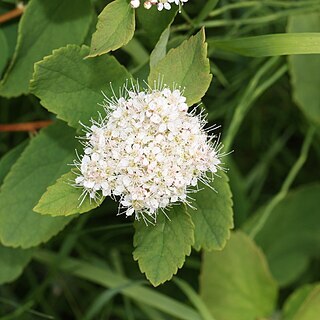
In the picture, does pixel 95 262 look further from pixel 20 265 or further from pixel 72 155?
pixel 72 155

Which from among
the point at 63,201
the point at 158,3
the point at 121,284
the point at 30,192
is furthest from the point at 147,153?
the point at 121,284

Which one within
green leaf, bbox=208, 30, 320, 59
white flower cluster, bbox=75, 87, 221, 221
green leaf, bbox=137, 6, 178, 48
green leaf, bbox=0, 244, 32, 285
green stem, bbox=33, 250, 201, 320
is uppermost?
green leaf, bbox=137, 6, 178, 48

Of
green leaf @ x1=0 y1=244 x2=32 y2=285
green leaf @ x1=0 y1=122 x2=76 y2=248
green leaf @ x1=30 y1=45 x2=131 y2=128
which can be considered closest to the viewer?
green leaf @ x1=30 y1=45 x2=131 y2=128

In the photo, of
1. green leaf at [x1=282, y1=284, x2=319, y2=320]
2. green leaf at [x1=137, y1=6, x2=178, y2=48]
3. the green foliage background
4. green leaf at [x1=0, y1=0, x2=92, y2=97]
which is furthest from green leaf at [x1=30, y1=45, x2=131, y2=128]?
green leaf at [x1=282, y1=284, x2=319, y2=320]

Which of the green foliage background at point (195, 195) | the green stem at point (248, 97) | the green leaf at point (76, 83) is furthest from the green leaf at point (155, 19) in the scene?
the green stem at point (248, 97)

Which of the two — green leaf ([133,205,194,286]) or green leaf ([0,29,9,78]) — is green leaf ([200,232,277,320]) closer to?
green leaf ([133,205,194,286])

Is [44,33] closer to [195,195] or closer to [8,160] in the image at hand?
[8,160]
